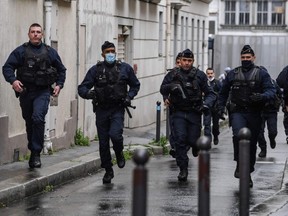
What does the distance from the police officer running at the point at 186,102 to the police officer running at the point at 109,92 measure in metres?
0.77

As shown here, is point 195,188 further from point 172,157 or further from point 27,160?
point 172,157

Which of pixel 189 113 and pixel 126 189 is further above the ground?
pixel 189 113

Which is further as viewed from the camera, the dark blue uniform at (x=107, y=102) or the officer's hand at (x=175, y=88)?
the officer's hand at (x=175, y=88)

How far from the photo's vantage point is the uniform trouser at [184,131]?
13789 millimetres

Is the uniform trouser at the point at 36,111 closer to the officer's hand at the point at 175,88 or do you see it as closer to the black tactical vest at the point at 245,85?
the officer's hand at the point at 175,88

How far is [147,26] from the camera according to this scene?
2758 cm

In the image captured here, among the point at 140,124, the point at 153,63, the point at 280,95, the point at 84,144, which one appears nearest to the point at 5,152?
the point at 84,144

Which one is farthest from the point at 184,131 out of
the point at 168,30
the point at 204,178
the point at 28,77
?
the point at 168,30

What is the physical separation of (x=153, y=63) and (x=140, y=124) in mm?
2543

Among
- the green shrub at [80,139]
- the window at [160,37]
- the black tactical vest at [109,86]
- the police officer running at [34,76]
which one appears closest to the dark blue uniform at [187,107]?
the black tactical vest at [109,86]

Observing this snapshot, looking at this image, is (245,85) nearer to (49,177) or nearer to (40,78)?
(40,78)

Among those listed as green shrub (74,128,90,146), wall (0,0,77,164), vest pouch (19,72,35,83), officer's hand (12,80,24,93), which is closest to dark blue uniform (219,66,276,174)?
vest pouch (19,72,35,83)

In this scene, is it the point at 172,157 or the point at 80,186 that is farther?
the point at 172,157

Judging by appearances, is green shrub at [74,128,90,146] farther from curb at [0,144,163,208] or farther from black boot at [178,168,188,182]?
black boot at [178,168,188,182]
